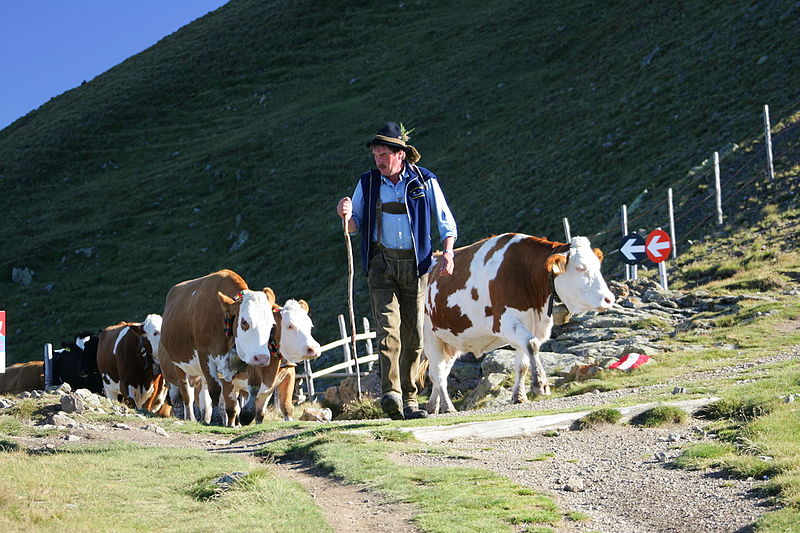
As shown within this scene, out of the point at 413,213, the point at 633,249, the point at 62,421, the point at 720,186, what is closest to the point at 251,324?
the point at 62,421

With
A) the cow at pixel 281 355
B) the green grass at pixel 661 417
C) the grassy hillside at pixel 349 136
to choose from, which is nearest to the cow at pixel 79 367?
the cow at pixel 281 355

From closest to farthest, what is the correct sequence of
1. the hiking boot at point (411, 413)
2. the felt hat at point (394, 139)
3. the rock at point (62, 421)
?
1. the felt hat at point (394, 139)
2. the hiking boot at point (411, 413)
3. the rock at point (62, 421)

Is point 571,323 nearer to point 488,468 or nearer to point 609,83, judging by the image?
point 488,468

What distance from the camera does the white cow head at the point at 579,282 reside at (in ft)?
47.9

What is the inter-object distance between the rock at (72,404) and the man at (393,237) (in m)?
6.17

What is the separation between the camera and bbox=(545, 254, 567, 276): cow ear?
47.2ft

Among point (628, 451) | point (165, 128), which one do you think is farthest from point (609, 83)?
point (628, 451)

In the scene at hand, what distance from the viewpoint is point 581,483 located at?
25.3 ft

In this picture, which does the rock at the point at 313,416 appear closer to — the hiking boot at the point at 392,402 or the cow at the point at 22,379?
the hiking boot at the point at 392,402

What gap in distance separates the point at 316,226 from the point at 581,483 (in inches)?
1928

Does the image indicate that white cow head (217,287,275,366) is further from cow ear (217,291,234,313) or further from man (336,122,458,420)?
man (336,122,458,420)

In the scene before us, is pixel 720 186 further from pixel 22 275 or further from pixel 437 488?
pixel 22 275

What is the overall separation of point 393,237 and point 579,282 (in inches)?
193

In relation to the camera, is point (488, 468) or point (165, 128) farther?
point (165, 128)
